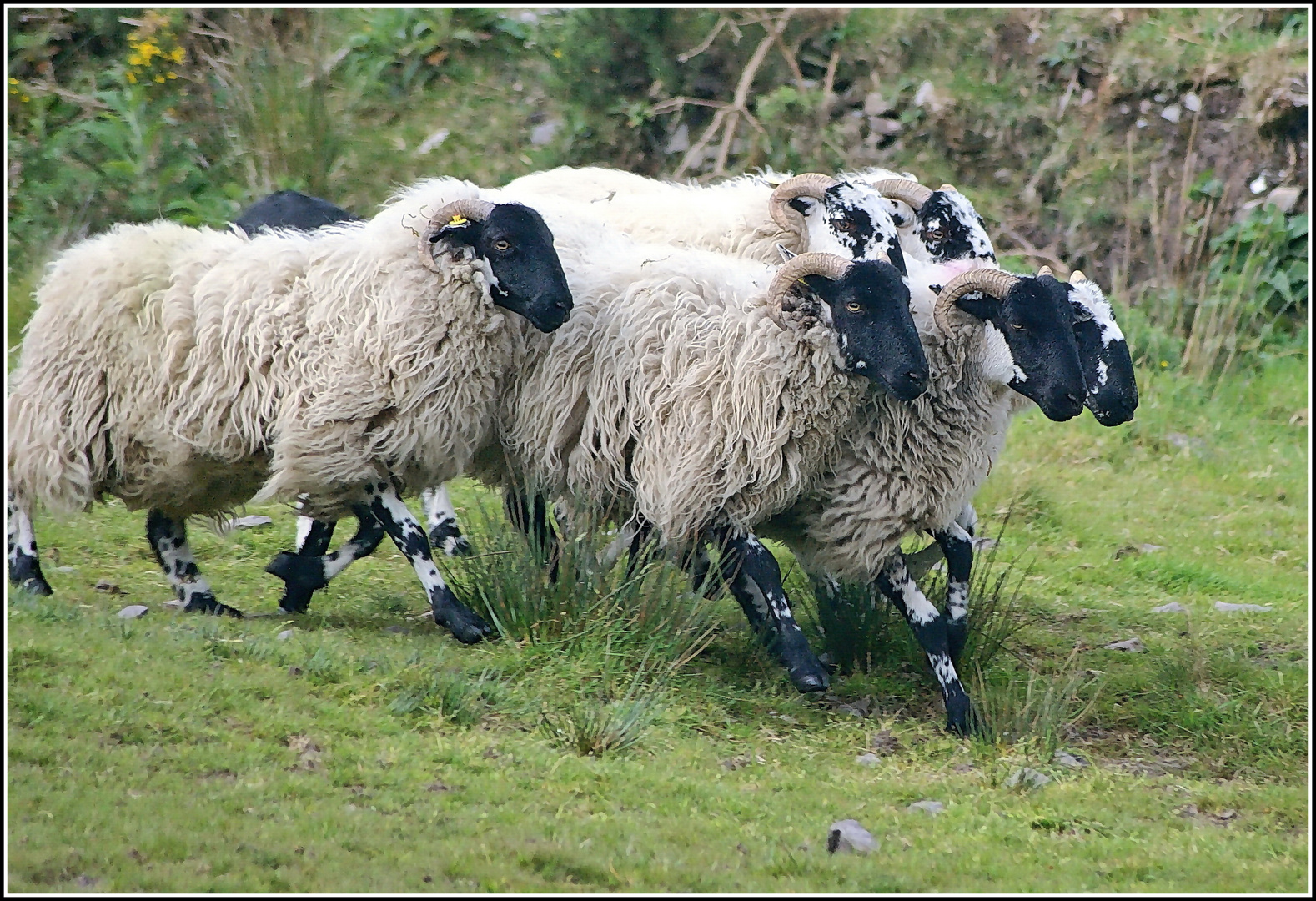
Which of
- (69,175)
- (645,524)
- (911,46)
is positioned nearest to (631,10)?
(911,46)

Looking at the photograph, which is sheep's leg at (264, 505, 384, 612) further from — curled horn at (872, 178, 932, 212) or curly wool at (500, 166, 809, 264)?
curled horn at (872, 178, 932, 212)

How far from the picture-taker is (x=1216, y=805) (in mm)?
5777

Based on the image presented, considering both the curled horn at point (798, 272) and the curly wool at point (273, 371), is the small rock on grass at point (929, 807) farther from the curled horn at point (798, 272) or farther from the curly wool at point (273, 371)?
the curly wool at point (273, 371)

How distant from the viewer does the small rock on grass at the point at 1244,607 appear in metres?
8.32

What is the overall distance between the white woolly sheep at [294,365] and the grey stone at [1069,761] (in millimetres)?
2473

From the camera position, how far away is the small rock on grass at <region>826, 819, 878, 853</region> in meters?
4.88

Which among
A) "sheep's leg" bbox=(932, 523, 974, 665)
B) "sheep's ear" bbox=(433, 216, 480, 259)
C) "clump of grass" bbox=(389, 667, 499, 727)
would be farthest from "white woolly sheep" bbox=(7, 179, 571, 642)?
"sheep's leg" bbox=(932, 523, 974, 665)

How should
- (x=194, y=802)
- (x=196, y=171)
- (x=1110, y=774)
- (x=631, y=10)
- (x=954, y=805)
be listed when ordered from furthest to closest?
1. (x=631, y=10)
2. (x=196, y=171)
3. (x=1110, y=774)
4. (x=954, y=805)
5. (x=194, y=802)

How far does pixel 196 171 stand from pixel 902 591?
841 centimetres

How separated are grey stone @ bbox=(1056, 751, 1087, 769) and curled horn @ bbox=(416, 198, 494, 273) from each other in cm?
335

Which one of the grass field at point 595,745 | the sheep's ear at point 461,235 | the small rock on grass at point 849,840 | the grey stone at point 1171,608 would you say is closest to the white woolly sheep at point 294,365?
the sheep's ear at point 461,235

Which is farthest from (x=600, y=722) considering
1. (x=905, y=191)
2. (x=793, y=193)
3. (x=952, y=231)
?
(x=905, y=191)

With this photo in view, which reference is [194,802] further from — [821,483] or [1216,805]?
[1216,805]

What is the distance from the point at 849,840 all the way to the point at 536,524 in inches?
110
